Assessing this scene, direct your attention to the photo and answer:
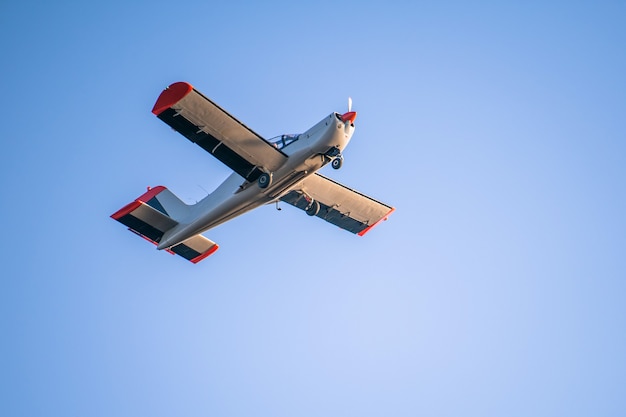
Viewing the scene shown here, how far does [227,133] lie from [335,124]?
4006 mm

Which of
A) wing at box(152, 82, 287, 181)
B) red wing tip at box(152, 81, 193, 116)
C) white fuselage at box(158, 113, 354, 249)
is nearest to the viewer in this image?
red wing tip at box(152, 81, 193, 116)

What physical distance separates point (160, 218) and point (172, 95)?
6763mm

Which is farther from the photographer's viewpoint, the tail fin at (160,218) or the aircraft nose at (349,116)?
the tail fin at (160,218)

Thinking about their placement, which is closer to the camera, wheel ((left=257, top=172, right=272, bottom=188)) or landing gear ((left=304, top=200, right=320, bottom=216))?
wheel ((left=257, top=172, right=272, bottom=188))

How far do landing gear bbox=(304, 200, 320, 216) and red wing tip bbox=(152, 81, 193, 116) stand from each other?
7838mm

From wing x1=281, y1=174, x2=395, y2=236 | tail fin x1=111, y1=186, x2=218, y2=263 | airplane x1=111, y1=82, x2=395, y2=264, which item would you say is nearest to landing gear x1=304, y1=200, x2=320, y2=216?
airplane x1=111, y1=82, x2=395, y2=264

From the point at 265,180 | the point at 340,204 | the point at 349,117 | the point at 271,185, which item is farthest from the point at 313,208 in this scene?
the point at 349,117

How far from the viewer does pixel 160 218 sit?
98.2ft

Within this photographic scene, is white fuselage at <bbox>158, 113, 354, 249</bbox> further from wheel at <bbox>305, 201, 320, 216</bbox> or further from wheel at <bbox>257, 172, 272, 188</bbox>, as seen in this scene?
wheel at <bbox>305, 201, 320, 216</bbox>

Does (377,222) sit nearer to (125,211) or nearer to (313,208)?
(313,208)

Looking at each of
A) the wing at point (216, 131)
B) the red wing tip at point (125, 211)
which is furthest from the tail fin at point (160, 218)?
the wing at point (216, 131)

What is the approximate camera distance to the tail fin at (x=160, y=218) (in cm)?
2962

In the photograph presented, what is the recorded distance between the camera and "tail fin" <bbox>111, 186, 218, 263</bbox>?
29625 mm

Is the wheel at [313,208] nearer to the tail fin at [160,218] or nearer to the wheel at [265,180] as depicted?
the wheel at [265,180]
